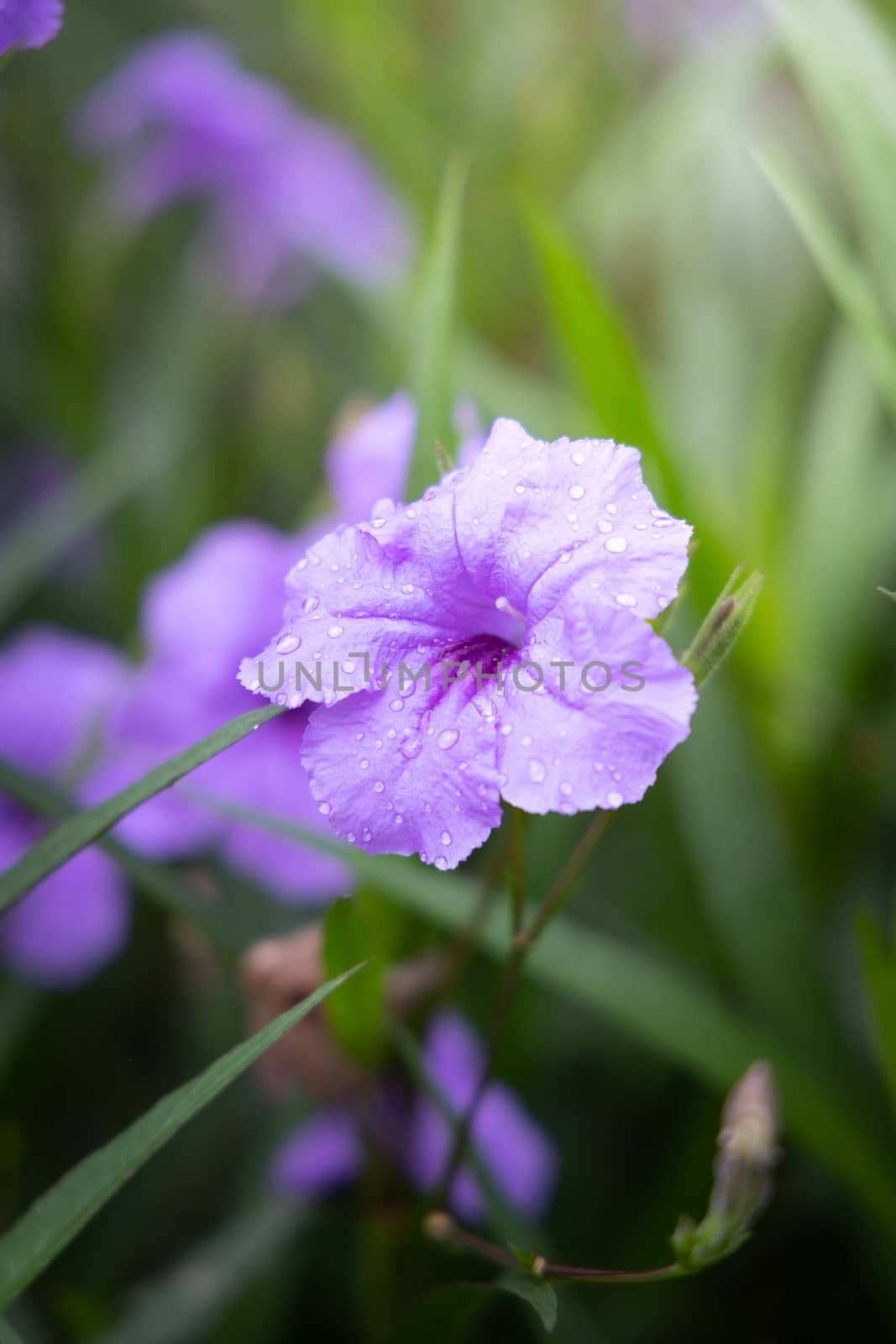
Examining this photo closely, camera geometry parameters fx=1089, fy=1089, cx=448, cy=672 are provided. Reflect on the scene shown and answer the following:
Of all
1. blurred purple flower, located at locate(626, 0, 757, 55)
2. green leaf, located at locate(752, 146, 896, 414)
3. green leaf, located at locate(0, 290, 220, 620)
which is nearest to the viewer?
green leaf, located at locate(752, 146, 896, 414)

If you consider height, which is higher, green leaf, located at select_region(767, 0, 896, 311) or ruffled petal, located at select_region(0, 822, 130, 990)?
green leaf, located at select_region(767, 0, 896, 311)

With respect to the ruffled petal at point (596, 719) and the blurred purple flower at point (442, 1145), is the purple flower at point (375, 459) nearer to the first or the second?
the ruffled petal at point (596, 719)

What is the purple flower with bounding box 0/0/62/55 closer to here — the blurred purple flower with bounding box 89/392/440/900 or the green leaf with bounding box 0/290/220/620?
the blurred purple flower with bounding box 89/392/440/900

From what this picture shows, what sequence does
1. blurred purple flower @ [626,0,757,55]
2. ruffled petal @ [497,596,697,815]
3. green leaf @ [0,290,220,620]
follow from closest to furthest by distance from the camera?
ruffled petal @ [497,596,697,815] < green leaf @ [0,290,220,620] < blurred purple flower @ [626,0,757,55]

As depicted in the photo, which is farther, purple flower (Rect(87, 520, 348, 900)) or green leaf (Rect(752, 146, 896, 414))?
purple flower (Rect(87, 520, 348, 900))

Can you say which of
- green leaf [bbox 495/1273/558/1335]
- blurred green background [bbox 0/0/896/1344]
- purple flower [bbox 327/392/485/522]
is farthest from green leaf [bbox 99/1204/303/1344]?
purple flower [bbox 327/392/485/522]

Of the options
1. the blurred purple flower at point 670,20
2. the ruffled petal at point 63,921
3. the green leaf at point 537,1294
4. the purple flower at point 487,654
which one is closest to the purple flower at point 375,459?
the purple flower at point 487,654

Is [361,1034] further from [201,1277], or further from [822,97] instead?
[822,97]
